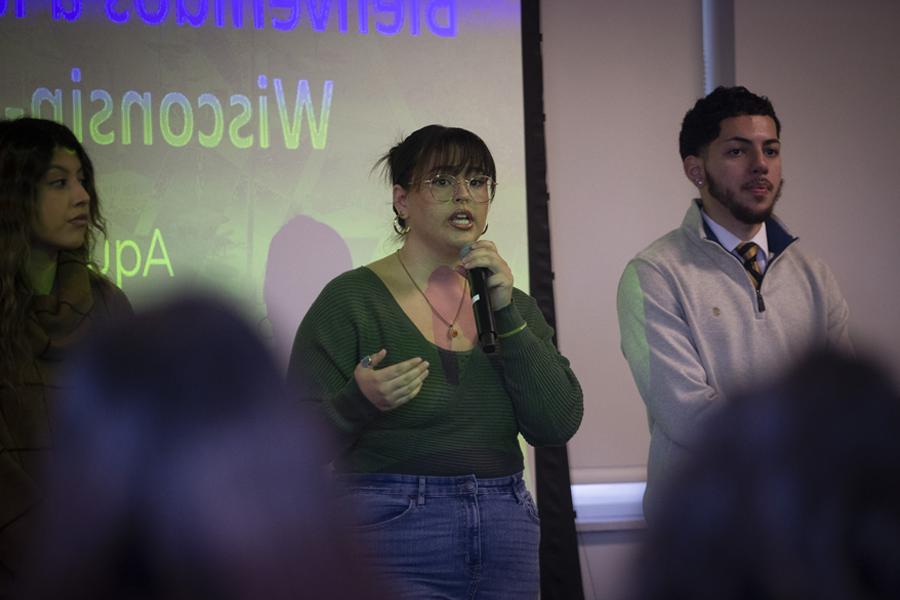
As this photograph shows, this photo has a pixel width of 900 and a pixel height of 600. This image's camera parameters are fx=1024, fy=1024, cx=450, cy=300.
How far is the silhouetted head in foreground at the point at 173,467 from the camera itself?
1.65 ft

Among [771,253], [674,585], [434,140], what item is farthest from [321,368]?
[674,585]

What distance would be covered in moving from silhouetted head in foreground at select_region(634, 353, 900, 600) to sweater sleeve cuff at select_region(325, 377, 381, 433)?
1.46 metres

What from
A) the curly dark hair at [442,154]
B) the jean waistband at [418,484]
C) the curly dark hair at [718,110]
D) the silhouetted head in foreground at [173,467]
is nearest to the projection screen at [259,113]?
the curly dark hair at [718,110]

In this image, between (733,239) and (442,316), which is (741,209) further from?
(442,316)

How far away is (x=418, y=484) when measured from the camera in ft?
6.34

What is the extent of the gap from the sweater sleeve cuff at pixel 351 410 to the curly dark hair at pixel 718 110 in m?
1.51

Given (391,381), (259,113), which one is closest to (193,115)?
(259,113)

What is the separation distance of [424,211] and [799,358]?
5.26ft

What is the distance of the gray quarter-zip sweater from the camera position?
2561 millimetres

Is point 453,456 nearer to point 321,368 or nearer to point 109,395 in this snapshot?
point 321,368

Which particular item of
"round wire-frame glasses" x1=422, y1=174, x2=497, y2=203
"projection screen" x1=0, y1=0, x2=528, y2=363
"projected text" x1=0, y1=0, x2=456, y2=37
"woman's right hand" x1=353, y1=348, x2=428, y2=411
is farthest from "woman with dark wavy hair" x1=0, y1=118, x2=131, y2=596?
"projected text" x1=0, y1=0, x2=456, y2=37

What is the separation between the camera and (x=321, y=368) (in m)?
2.05

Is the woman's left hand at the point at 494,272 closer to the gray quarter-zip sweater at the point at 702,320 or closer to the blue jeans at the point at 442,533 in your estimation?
the blue jeans at the point at 442,533

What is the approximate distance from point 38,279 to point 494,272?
1012 mm
